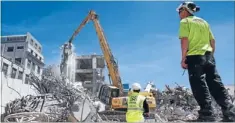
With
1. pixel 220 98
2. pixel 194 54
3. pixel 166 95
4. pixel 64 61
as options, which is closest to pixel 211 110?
pixel 220 98

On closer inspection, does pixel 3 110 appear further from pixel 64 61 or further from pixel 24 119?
pixel 64 61

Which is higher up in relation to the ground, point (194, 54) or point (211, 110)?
point (194, 54)

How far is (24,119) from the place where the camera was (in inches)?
267

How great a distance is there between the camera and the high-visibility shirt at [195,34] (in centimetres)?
345

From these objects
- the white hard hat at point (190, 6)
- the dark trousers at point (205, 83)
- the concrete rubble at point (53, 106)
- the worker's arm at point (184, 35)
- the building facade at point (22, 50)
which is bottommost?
the concrete rubble at point (53, 106)

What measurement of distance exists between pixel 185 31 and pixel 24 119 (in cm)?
471

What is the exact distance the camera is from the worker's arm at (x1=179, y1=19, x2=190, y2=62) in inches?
134

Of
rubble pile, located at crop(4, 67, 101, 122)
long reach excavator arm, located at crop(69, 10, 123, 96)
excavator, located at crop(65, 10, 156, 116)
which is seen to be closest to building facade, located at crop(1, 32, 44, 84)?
excavator, located at crop(65, 10, 156, 116)

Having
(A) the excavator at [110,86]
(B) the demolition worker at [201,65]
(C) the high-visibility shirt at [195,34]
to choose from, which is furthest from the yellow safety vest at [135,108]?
(A) the excavator at [110,86]

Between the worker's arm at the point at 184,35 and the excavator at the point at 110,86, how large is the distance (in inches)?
346

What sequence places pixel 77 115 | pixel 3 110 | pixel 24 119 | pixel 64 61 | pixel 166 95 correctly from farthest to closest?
pixel 64 61, pixel 166 95, pixel 3 110, pixel 77 115, pixel 24 119

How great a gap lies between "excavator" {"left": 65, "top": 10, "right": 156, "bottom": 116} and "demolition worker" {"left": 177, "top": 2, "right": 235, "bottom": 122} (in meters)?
8.68

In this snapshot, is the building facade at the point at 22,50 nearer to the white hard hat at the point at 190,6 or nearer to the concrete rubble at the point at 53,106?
the concrete rubble at the point at 53,106

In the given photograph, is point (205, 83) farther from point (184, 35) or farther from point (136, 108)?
point (136, 108)
